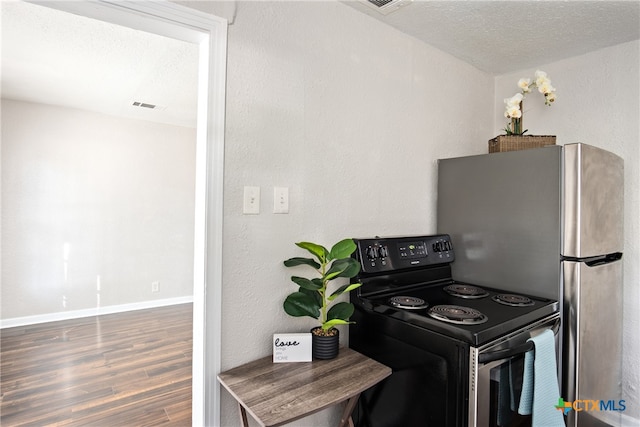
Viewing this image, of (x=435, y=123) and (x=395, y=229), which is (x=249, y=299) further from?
(x=435, y=123)

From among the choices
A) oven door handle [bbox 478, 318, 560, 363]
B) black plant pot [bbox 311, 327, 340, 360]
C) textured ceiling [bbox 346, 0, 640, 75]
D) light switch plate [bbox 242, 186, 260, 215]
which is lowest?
black plant pot [bbox 311, 327, 340, 360]

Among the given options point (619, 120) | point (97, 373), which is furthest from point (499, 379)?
point (97, 373)

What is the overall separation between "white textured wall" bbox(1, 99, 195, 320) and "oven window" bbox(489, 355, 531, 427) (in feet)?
14.1

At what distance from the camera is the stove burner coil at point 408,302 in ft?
4.75

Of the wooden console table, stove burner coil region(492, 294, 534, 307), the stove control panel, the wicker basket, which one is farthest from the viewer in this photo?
the wicker basket

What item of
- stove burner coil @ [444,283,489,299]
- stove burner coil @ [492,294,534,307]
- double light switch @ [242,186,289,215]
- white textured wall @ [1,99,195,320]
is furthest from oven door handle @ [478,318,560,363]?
white textured wall @ [1,99,195,320]

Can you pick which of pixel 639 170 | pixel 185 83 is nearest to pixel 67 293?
pixel 185 83

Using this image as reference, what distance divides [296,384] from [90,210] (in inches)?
157

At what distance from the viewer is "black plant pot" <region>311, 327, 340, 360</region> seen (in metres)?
1.39

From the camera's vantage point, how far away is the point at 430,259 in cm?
191

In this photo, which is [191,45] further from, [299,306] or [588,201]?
[588,201]

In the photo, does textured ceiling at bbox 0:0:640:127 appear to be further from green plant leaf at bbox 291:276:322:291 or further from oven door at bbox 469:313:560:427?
oven door at bbox 469:313:560:427

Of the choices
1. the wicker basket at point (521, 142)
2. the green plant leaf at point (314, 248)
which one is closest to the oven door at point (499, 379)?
the green plant leaf at point (314, 248)

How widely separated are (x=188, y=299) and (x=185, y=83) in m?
3.03
